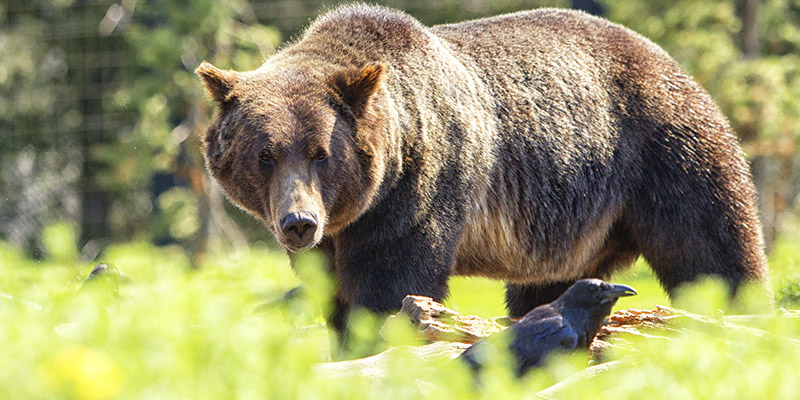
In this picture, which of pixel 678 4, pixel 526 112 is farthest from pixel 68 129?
pixel 526 112

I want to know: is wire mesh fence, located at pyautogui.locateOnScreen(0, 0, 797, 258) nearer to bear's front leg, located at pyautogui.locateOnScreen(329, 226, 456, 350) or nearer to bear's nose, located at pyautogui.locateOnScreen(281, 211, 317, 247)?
bear's front leg, located at pyautogui.locateOnScreen(329, 226, 456, 350)

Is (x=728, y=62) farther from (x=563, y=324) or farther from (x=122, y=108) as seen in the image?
(x=122, y=108)

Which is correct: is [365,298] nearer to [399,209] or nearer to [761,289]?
[399,209]

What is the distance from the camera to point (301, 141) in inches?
166

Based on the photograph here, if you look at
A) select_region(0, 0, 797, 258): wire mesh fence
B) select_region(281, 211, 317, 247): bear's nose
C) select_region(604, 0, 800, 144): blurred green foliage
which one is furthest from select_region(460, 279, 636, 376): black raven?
select_region(0, 0, 797, 258): wire mesh fence

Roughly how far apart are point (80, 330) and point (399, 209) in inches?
94.3

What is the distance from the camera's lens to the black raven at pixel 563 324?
305 centimetres

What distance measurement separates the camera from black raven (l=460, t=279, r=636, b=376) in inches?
120

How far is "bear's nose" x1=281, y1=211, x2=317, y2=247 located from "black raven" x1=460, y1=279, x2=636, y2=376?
109cm

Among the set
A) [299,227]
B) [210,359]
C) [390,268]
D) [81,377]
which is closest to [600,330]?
[390,268]

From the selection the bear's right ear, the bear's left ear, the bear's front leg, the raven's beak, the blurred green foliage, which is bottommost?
the blurred green foliage

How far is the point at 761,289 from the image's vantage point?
5.08m

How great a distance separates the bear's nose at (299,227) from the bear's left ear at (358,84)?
0.64m

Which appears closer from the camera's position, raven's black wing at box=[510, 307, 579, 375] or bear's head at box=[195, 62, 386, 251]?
raven's black wing at box=[510, 307, 579, 375]
